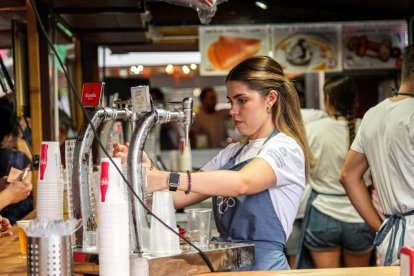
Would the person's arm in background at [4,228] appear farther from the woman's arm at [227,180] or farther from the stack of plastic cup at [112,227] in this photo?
the stack of plastic cup at [112,227]

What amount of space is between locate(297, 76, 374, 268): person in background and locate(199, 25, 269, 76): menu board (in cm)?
128

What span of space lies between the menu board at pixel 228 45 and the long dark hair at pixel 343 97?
1322mm

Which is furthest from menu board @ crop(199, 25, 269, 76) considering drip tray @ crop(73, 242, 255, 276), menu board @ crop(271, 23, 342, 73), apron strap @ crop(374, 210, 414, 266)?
drip tray @ crop(73, 242, 255, 276)

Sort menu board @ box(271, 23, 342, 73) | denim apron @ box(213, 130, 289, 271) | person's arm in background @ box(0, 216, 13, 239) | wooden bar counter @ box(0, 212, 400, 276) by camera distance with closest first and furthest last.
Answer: wooden bar counter @ box(0, 212, 400, 276), denim apron @ box(213, 130, 289, 271), person's arm in background @ box(0, 216, 13, 239), menu board @ box(271, 23, 342, 73)

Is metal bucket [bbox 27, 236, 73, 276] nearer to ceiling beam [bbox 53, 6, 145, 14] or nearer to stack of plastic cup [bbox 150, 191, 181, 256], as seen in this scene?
stack of plastic cup [bbox 150, 191, 181, 256]

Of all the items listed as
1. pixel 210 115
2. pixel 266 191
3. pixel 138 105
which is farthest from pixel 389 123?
pixel 210 115

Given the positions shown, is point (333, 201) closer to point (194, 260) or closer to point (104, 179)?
point (194, 260)

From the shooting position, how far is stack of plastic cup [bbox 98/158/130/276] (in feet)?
6.61

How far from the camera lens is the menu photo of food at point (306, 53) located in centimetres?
622

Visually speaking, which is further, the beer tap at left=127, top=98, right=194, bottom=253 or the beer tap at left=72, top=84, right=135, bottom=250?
the beer tap at left=72, top=84, right=135, bottom=250

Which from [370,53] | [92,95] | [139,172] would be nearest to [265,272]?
[139,172]

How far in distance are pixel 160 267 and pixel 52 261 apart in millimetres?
333

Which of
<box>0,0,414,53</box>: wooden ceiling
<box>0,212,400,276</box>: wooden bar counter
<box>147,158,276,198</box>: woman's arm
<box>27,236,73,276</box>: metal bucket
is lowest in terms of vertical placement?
<box>0,212,400,276</box>: wooden bar counter

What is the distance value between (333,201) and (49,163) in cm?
301
